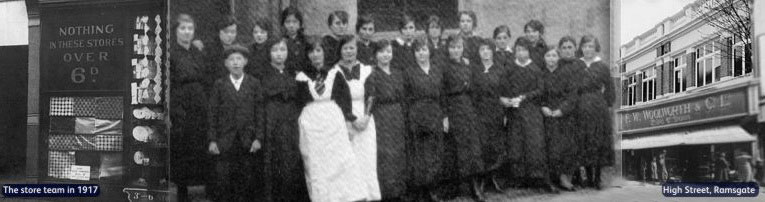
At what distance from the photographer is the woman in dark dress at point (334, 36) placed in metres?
3.88

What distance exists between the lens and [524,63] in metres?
3.79

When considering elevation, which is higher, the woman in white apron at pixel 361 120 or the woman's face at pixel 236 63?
the woman's face at pixel 236 63

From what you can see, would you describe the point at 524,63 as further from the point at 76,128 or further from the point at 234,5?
the point at 76,128

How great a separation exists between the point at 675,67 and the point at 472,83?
1028 millimetres

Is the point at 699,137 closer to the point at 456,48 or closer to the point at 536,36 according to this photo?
the point at 536,36

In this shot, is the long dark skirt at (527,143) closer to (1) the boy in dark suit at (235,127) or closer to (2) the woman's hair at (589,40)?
(2) the woman's hair at (589,40)

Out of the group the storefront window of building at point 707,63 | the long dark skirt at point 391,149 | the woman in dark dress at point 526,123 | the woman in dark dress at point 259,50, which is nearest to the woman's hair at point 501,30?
the woman in dark dress at point 526,123

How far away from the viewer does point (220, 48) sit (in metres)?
4.11

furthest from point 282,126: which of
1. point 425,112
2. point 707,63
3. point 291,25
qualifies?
point 707,63

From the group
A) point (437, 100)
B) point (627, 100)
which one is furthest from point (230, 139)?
point (627, 100)

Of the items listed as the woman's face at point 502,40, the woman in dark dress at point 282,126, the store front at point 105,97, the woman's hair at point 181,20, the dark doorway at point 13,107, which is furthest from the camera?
the dark doorway at point 13,107

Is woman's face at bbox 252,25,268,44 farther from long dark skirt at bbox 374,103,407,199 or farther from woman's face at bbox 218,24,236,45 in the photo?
long dark skirt at bbox 374,103,407,199

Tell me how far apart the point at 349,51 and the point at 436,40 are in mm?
466

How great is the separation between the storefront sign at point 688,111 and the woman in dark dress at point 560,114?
0.28 meters
